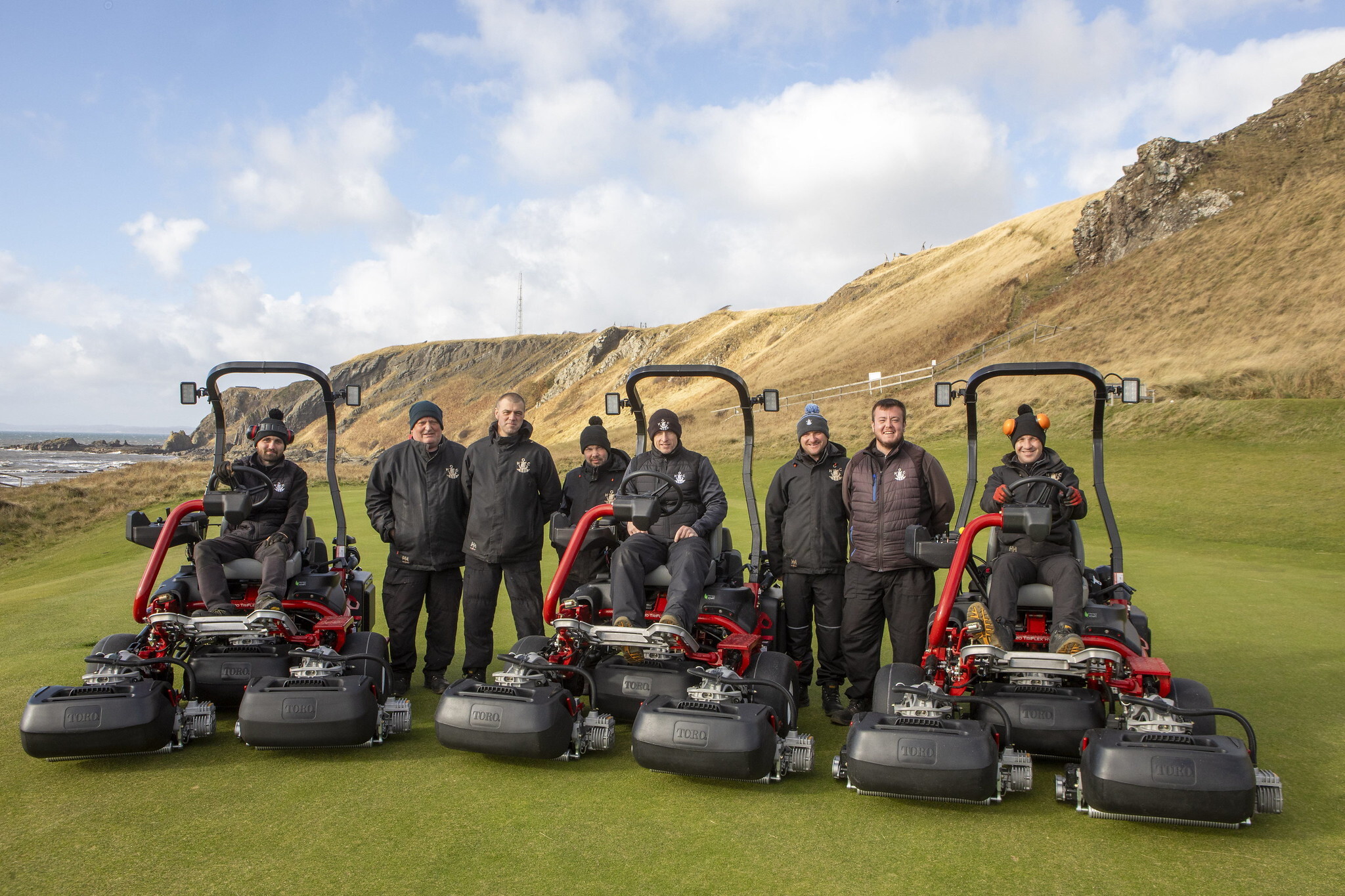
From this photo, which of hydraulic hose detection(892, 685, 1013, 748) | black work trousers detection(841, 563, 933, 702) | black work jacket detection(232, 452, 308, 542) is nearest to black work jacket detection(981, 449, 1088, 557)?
black work trousers detection(841, 563, 933, 702)

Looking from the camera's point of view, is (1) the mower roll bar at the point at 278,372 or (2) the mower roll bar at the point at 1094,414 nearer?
(2) the mower roll bar at the point at 1094,414

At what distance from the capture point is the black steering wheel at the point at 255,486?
6.16 meters

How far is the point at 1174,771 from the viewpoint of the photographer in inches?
152

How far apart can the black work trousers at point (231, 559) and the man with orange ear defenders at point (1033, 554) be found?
4.50 metres

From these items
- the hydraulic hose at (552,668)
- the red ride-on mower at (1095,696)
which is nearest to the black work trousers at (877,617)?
the red ride-on mower at (1095,696)

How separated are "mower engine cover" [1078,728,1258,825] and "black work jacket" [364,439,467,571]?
482cm

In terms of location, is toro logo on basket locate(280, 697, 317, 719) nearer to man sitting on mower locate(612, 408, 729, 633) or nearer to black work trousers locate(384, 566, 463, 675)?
man sitting on mower locate(612, 408, 729, 633)

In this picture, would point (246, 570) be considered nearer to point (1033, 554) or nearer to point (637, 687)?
point (637, 687)

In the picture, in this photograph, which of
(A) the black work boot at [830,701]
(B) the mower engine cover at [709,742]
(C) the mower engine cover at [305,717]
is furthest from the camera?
(A) the black work boot at [830,701]

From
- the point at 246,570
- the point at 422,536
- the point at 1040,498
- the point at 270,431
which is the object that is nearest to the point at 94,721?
the point at 246,570

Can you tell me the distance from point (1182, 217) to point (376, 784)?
5249 centimetres

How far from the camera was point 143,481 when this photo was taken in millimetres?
31156

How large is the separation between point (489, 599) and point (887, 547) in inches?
123

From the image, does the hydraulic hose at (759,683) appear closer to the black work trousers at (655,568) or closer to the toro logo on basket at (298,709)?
the black work trousers at (655,568)
